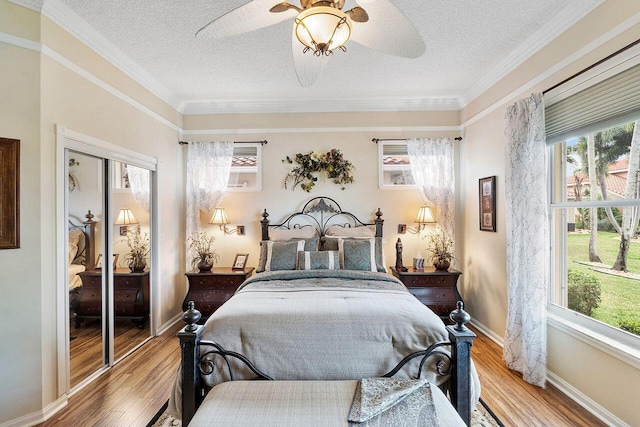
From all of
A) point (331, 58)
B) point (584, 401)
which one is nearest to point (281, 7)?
point (331, 58)

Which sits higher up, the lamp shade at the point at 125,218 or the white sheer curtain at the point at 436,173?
the white sheer curtain at the point at 436,173

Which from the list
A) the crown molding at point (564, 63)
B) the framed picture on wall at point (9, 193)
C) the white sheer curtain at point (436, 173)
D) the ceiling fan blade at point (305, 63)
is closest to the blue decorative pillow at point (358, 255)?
the white sheer curtain at point (436, 173)

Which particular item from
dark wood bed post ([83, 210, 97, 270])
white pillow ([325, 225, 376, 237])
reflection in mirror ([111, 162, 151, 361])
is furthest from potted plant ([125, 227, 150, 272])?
white pillow ([325, 225, 376, 237])

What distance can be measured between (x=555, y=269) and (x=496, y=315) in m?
0.97

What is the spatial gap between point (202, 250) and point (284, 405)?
2.94 meters

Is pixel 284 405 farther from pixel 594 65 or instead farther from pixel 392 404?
pixel 594 65

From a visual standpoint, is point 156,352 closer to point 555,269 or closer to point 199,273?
point 199,273

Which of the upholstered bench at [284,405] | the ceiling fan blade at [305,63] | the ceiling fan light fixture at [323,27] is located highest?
the ceiling fan blade at [305,63]

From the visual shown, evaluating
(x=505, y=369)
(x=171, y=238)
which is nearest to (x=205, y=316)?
(x=171, y=238)

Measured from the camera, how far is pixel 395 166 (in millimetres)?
4234

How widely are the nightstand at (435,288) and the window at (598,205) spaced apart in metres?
1.15

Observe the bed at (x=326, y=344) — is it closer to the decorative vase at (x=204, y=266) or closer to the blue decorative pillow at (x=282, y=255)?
the blue decorative pillow at (x=282, y=255)

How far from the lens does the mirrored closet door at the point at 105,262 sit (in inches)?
98.2

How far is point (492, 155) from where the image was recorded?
3432mm
